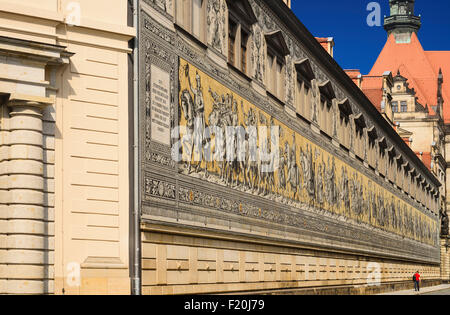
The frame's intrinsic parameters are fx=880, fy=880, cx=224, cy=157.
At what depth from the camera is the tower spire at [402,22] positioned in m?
89.3

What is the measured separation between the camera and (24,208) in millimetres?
13062

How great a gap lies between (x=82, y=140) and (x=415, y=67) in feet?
248

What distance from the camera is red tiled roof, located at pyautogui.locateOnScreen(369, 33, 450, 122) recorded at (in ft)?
276

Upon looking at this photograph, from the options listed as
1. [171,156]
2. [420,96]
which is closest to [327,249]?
[171,156]

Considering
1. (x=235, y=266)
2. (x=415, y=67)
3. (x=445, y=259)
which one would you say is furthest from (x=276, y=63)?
(x=415, y=67)

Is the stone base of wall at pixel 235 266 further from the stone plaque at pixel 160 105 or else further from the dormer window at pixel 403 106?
the dormer window at pixel 403 106

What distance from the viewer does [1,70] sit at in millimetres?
13148

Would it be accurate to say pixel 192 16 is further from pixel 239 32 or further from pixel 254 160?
pixel 254 160

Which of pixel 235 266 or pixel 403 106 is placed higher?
pixel 403 106

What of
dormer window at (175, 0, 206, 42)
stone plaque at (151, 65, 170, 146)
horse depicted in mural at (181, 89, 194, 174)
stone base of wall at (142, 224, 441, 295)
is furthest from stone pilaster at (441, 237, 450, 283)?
stone plaque at (151, 65, 170, 146)

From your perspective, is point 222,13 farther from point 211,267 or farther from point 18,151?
point 18,151

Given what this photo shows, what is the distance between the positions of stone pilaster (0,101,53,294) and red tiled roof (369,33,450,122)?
71.4m

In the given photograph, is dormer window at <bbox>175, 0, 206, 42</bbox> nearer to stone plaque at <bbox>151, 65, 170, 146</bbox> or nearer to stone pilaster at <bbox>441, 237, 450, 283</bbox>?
stone plaque at <bbox>151, 65, 170, 146</bbox>

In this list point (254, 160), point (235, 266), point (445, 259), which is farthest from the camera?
point (445, 259)
